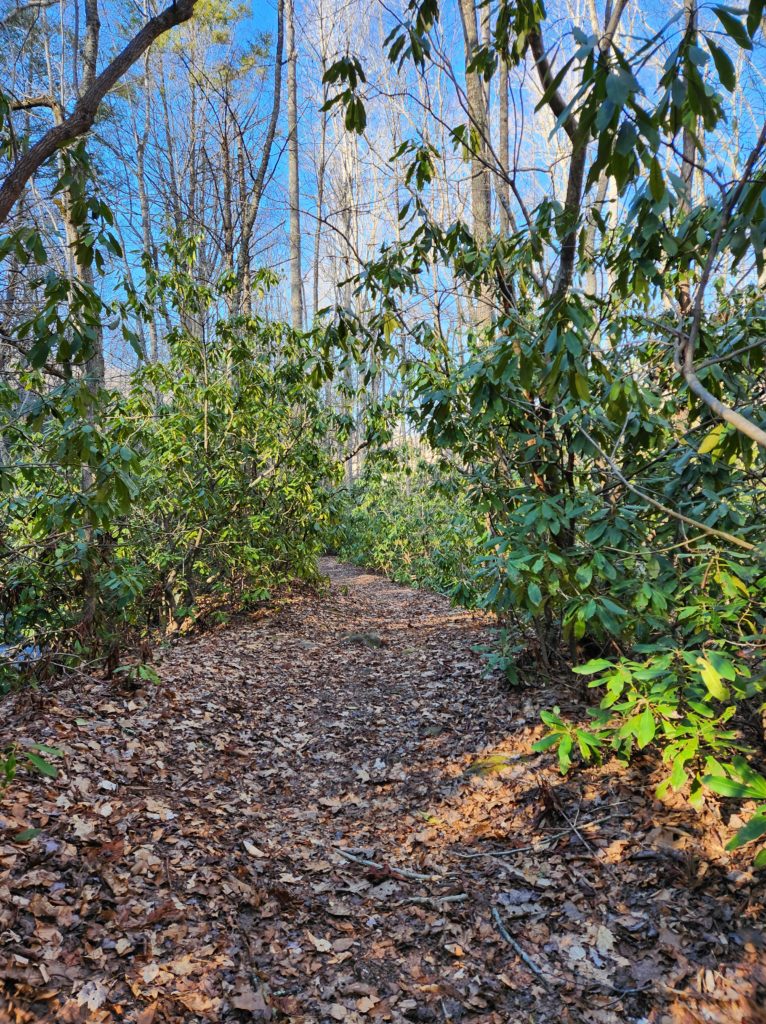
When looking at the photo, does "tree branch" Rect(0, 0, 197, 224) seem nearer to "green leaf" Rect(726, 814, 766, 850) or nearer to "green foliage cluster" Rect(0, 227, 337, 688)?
"green foliage cluster" Rect(0, 227, 337, 688)

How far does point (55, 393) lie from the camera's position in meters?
2.65

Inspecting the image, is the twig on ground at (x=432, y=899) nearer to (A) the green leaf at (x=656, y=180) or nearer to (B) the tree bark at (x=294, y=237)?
(A) the green leaf at (x=656, y=180)

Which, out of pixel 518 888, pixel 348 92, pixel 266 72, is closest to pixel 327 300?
pixel 266 72

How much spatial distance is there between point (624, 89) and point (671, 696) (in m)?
2.03

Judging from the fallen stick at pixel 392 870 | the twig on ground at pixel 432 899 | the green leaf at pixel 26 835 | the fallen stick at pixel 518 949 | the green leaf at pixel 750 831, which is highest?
the green leaf at pixel 750 831

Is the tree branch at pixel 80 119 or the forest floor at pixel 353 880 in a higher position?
the tree branch at pixel 80 119

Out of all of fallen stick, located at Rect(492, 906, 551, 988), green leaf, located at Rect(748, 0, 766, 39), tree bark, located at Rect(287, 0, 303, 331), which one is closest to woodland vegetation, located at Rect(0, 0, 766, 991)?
green leaf, located at Rect(748, 0, 766, 39)

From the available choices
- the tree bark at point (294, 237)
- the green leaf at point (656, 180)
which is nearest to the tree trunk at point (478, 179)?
the green leaf at point (656, 180)

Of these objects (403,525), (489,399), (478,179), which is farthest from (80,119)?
(403,525)

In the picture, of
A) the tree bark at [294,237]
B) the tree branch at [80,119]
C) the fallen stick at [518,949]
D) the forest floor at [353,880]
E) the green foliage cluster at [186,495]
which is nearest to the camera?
the forest floor at [353,880]

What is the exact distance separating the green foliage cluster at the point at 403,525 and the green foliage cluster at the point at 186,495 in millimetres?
1272

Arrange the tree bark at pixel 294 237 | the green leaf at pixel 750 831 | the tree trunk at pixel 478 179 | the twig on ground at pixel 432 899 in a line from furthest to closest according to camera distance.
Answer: the tree bark at pixel 294 237 < the tree trunk at pixel 478 179 < the twig on ground at pixel 432 899 < the green leaf at pixel 750 831

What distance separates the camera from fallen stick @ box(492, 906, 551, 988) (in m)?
2.00

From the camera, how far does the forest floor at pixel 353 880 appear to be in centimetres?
184
